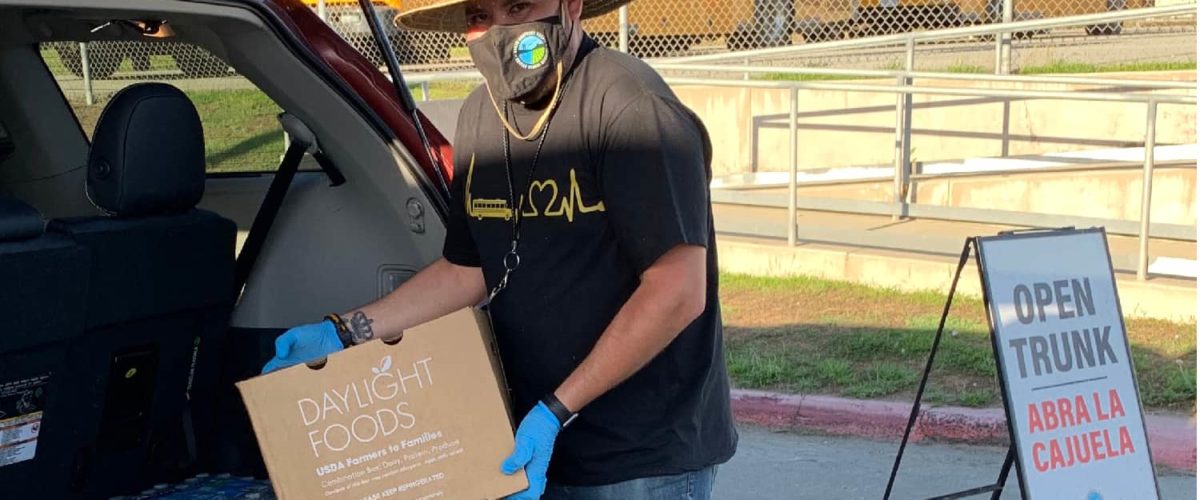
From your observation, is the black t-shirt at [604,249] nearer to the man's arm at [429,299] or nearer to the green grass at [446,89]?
the man's arm at [429,299]

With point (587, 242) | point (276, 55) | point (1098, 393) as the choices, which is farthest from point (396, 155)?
point (1098, 393)

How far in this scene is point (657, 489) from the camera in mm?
2518

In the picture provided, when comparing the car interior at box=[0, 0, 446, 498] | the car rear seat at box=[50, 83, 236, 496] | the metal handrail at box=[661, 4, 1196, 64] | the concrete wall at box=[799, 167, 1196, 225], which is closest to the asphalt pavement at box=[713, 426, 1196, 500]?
the car interior at box=[0, 0, 446, 498]

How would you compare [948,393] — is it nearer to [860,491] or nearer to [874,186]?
[860,491]

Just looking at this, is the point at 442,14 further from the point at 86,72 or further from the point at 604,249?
the point at 86,72

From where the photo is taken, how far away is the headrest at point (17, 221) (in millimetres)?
2932

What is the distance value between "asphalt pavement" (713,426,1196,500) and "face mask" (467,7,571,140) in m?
2.95

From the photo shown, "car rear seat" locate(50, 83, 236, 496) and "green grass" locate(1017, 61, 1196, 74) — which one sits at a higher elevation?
"green grass" locate(1017, 61, 1196, 74)

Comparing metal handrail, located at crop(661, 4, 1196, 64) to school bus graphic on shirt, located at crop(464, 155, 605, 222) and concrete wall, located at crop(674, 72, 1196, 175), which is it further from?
school bus graphic on shirt, located at crop(464, 155, 605, 222)

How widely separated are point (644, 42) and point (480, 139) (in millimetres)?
9869

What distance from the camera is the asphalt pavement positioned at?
5.09 m

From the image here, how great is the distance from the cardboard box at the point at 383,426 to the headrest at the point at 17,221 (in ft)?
2.85

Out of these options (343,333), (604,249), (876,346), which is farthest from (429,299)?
(876,346)

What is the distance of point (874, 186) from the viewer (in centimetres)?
983
